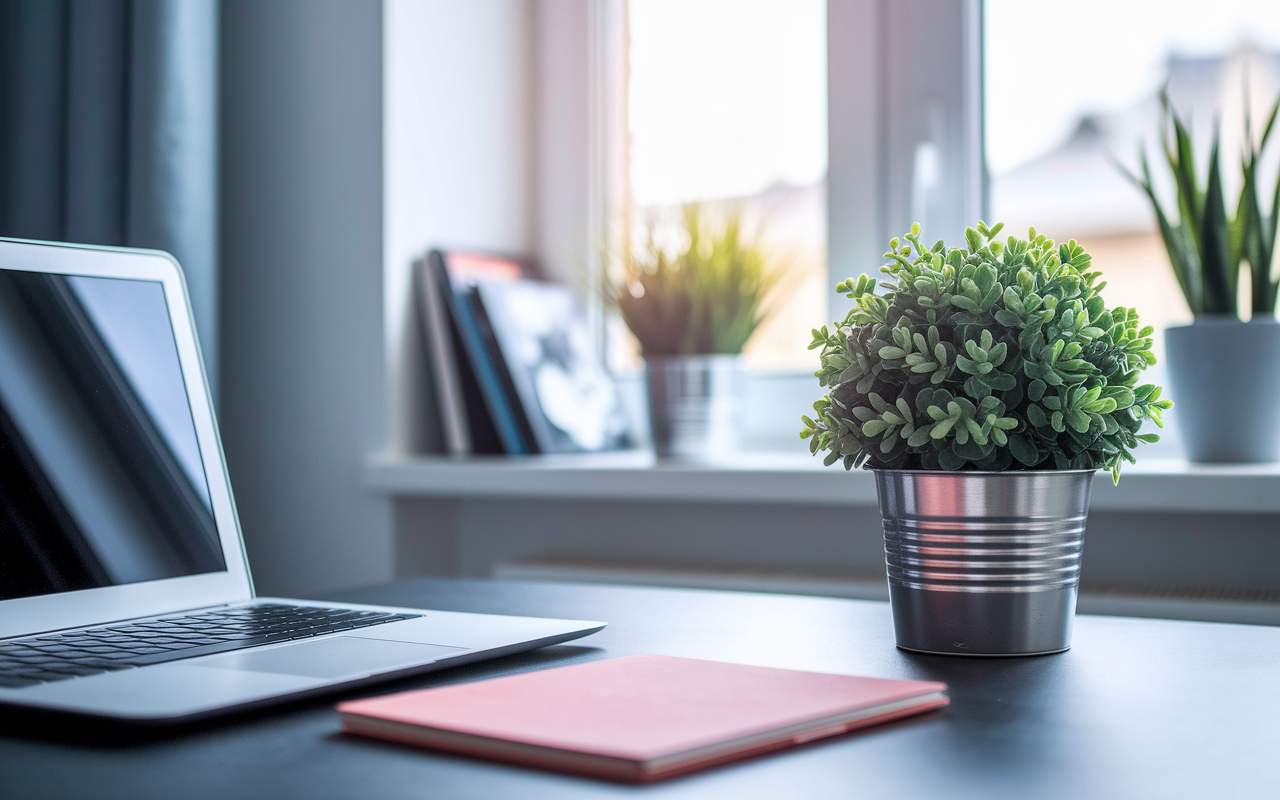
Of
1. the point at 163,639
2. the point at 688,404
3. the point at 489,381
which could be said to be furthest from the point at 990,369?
the point at 489,381

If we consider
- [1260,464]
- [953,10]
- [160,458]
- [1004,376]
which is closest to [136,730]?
[160,458]

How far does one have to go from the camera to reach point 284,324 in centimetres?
179

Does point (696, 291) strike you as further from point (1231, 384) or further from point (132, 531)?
point (132, 531)

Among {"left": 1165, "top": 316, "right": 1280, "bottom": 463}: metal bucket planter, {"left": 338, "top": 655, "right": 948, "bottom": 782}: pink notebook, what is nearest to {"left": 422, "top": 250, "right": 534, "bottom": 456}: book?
{"left": 1165, "top": 316, "right": 1280, "bottom": 463}: metal bucket planter

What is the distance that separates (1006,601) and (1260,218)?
2.86 feet

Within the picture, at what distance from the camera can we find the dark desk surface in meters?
0.43

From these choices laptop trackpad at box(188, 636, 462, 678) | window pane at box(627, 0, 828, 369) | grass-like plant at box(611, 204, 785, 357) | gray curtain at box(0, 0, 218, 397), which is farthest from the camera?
window pane at box(627, 0, 828, 369)

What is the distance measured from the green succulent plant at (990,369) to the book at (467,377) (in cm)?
103

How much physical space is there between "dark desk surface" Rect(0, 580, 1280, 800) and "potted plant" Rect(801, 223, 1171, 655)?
0.11 ft

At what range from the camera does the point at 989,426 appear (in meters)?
0.63

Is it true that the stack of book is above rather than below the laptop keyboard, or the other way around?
above

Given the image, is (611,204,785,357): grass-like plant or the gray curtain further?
(611,204,785,357): grass-like plant

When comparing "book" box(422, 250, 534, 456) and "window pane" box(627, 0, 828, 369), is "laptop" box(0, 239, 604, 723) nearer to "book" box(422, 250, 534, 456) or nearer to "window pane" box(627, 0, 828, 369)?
"book" box(422, 250, 534, 456)

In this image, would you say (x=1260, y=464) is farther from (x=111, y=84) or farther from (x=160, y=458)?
(x=111, y=84)
